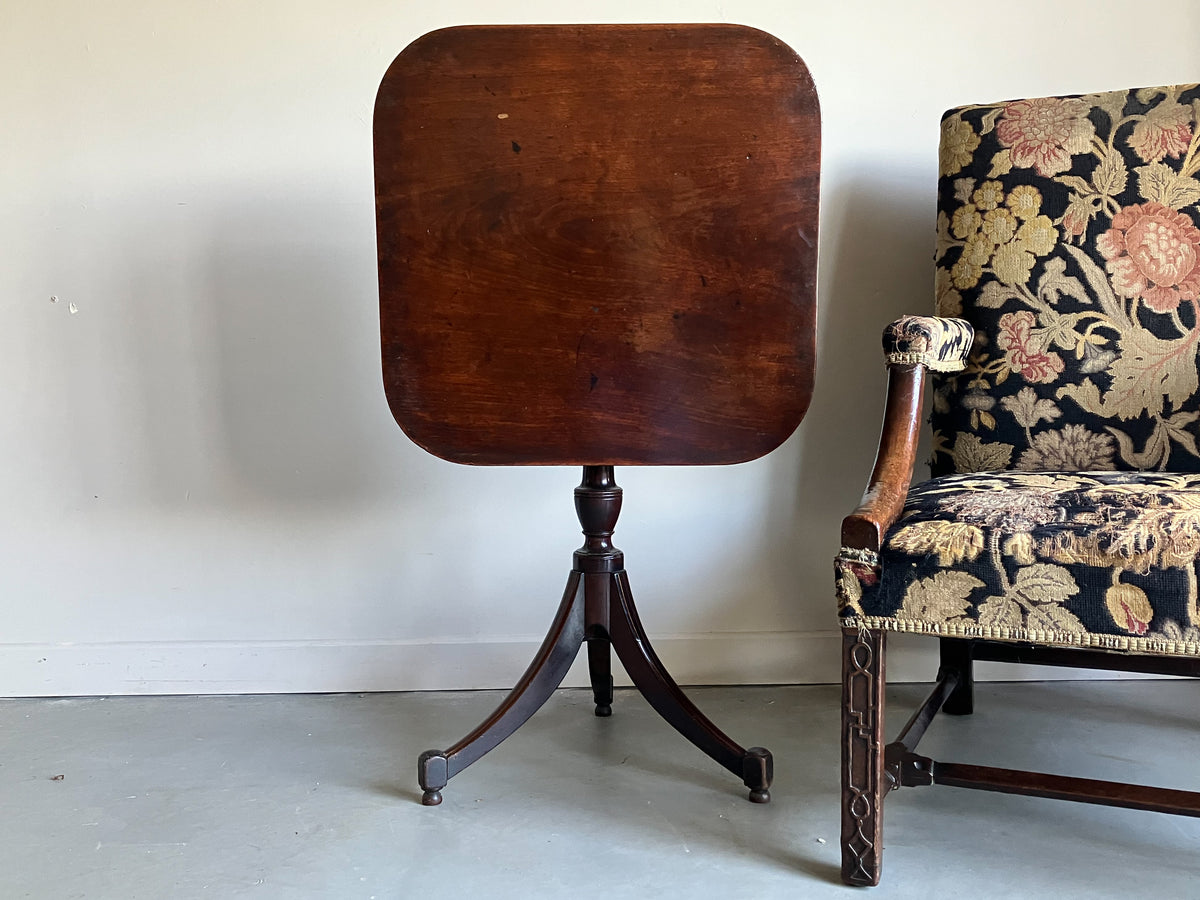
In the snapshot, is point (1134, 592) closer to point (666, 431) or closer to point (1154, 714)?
point (666, 431)

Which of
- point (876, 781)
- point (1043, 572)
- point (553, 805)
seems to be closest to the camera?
point (1043, 572)

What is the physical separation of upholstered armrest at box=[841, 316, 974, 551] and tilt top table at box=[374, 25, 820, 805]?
0.38 ft

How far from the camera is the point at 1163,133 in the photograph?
55.7 inches

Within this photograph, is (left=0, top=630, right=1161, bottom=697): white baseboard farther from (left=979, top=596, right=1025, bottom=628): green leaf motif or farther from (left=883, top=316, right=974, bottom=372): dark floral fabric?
(left=979, top=596, right=1025, bottom=628): green leaf motif

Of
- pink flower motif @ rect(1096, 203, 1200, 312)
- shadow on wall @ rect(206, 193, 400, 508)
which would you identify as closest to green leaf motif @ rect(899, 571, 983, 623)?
pink flower motif @ rect(1096, 203, 1200, 312)

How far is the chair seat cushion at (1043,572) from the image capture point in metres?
0.97

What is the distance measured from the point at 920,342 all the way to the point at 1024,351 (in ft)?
1.03

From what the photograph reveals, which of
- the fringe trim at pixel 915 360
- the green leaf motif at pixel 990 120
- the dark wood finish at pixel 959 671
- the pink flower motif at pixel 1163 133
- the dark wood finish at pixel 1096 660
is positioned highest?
the green leaf motif at pixel 990 120

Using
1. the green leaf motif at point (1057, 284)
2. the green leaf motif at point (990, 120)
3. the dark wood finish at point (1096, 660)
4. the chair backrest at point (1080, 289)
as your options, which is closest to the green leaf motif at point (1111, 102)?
the chair backrest at point (1080, 289)

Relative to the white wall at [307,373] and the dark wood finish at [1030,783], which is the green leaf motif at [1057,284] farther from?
the dark wood finish at [1030,783]

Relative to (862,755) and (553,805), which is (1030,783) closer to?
(862,755)

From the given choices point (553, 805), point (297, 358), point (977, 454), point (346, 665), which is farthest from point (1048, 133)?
point (346, 665)

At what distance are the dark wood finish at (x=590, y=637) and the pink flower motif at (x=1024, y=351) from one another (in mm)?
611

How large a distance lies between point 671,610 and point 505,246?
84 cm
